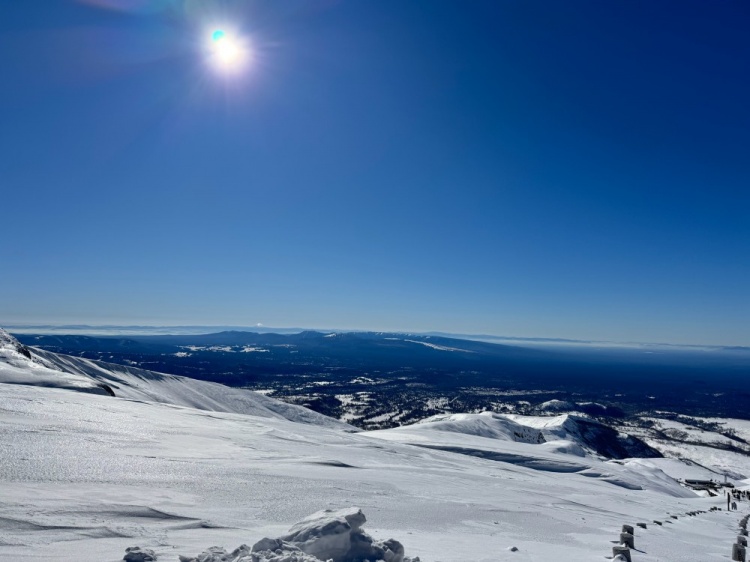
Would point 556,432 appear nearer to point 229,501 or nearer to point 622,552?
point 622,552

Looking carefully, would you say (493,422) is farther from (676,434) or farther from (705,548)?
(676,434)

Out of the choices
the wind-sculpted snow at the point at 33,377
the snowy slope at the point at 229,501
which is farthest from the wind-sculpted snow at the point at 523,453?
the wind-sculpted snow at the point at 33,377

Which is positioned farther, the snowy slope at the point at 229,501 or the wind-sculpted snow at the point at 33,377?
the wind-sculpted snow at the point at 33,377

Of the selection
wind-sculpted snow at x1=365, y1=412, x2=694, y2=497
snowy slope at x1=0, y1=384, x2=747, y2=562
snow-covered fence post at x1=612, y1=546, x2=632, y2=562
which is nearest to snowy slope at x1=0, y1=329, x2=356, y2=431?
wind-sculpted snow at x1=365, y1=412, x2=694, y2=497

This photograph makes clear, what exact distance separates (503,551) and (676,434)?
186435mm

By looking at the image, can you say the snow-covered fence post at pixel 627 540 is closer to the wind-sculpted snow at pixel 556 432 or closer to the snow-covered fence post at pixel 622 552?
the snow-covered fence post at pixel 622 552

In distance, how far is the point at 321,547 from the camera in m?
5.32

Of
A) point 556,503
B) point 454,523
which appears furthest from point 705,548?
point 454,523

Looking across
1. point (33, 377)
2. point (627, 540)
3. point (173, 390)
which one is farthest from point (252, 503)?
point (173, 390)

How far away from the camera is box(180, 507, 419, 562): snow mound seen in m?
4.91

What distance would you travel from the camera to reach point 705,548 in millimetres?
10273

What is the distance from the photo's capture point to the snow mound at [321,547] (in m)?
4.91

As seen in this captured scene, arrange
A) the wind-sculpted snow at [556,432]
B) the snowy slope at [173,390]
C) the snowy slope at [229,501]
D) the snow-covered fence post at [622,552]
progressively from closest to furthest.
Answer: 1. the snowy slope at [229,501]
2. the snow-covered fence post at [622,552]
3. the snowy slope at [173,390]
4. the wind-sculpted snow at [556,432]

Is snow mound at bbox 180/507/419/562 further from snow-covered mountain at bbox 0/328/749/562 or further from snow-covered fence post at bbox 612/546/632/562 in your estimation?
snow-covered fence post at bbox 612/546/632/562
